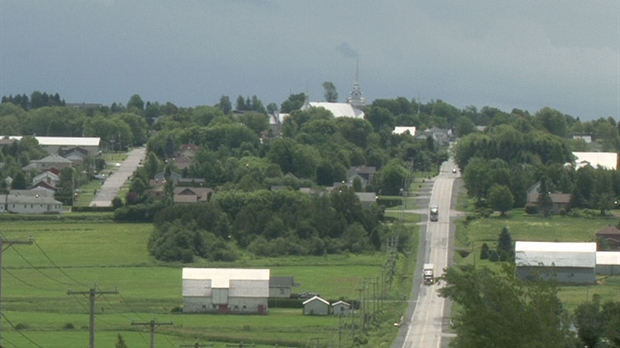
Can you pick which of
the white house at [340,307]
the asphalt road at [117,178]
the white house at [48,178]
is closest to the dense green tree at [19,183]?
the white house at [48,178]

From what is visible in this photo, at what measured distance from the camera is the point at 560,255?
75.7m

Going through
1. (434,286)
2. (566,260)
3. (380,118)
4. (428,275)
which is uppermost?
(380,118)

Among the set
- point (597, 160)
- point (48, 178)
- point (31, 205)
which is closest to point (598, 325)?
point (31, 205)

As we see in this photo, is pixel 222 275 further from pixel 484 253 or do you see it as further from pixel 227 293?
pixel 484 253

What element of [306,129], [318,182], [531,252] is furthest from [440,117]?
[531,252]

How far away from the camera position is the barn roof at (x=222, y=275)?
68000 millimetres

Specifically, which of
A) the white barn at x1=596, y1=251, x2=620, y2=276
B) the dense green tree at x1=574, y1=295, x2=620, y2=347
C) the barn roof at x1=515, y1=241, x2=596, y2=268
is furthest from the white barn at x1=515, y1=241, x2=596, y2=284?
the dense green tree at x1=574, y1=295, x2=620, y2=347

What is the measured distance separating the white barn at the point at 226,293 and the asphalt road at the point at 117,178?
3172cm

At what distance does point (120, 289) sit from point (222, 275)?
13.4 ft

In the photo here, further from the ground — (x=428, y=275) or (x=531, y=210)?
(x=531, y=210)

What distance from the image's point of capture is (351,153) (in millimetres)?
125875

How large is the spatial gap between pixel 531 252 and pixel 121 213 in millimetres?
25340

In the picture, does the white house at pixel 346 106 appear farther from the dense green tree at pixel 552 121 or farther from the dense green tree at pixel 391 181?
the dense green tree at pixel 391 181

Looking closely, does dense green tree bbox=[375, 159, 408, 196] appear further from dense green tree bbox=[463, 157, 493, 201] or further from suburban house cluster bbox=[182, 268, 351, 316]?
suburban house cluster bbox=[182, 268, 351, 316]
